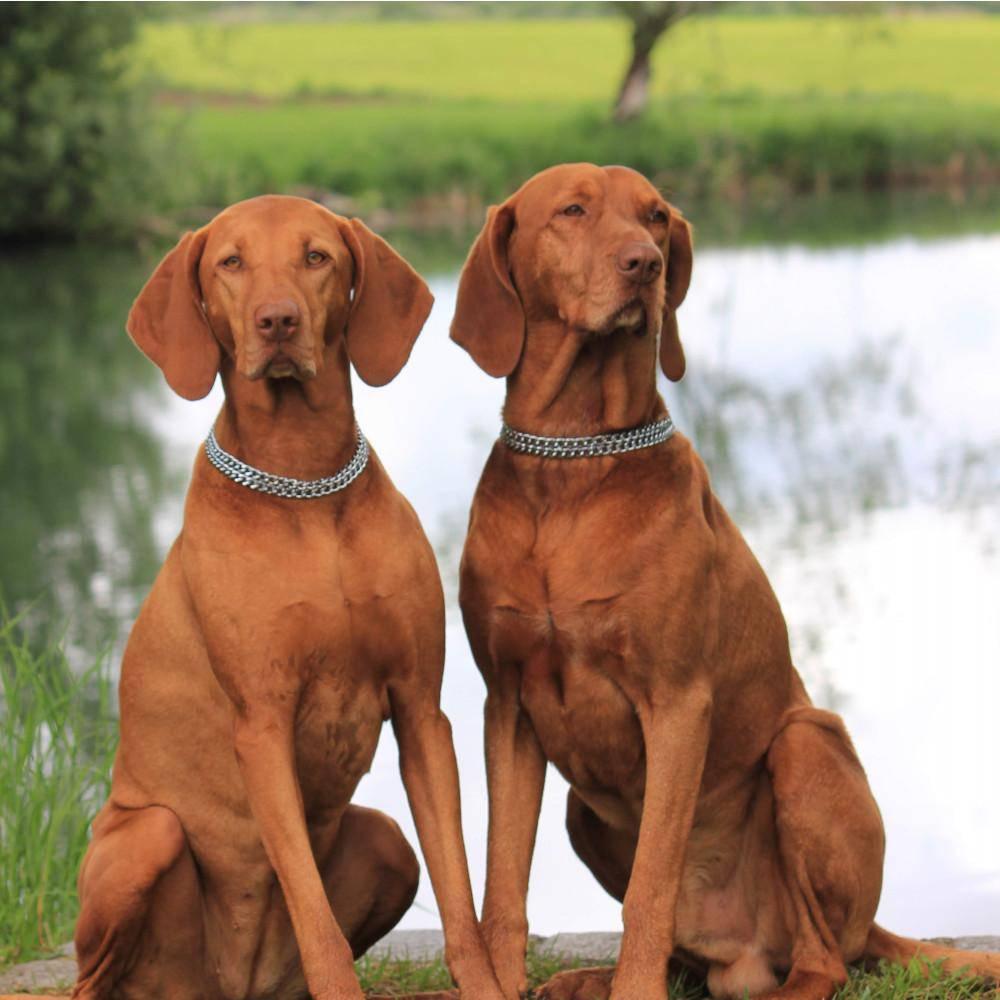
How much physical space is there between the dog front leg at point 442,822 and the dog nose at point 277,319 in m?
0.83

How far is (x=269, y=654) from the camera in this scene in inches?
153

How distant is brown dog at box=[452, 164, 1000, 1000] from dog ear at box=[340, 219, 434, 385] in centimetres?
18

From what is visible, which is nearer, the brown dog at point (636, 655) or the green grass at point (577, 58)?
the brown dog at point (636, 655)

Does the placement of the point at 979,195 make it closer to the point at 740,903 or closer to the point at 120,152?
the point at 120,152

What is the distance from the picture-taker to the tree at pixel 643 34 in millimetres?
37688

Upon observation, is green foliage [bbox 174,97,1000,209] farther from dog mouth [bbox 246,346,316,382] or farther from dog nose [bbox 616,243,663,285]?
dog mouth [bbox 246,346,316,382]

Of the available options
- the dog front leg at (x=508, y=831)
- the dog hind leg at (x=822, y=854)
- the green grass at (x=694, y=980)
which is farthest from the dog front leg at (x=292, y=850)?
the dog hind leg at (x=822, y=854)

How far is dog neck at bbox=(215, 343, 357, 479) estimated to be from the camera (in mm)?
4012

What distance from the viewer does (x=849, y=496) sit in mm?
13406

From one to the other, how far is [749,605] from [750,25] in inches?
1942

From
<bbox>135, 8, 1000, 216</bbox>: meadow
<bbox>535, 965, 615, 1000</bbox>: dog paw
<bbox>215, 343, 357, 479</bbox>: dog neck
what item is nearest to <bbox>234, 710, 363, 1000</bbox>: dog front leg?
<bbox>215, 343, 357, 479</bbox>: dog neck

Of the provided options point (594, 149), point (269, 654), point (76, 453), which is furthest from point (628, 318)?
point (594, 149)

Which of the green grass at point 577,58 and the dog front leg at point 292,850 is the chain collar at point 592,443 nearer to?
the dog front leg at point 292,850

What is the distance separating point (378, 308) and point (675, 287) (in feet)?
2.47
